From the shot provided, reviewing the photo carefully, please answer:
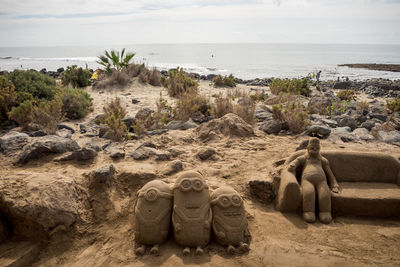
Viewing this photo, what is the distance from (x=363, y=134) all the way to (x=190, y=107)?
387cm

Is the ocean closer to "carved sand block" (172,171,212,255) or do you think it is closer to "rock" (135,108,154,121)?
"rock" (135,108,154,121)

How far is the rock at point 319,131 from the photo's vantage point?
5676 millimetres

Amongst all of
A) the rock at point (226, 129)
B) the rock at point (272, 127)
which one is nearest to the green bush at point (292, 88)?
the rock at point (272, 127)

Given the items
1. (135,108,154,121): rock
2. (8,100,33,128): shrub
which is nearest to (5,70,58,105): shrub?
(8,100,33,128): shrub

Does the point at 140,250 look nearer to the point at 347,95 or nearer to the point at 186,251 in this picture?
the point at 186,251

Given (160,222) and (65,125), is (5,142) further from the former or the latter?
(160,222)

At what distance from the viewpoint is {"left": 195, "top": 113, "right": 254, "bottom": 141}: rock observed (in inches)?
222

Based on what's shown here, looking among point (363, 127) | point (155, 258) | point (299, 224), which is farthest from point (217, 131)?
point (363, 127)

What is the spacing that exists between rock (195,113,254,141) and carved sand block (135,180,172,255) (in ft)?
8.52

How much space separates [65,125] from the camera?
607cm

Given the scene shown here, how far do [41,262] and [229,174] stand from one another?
2615 mm

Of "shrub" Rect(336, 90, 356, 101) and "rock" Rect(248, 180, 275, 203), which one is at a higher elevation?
"shrub" Rect(336, 90, 356, 101)

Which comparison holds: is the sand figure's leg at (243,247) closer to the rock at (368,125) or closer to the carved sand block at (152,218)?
the carved sand block at (152,218)

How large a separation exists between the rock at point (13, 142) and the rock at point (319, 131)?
5.24m
